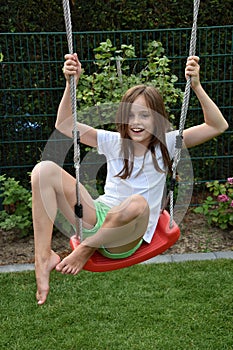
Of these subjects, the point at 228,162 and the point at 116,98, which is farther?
the point at 228,162

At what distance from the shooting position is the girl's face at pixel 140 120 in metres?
2.52

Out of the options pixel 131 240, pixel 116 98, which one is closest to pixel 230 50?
pixel 116 98

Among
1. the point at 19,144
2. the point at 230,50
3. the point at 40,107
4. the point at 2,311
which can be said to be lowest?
the point at 2,311

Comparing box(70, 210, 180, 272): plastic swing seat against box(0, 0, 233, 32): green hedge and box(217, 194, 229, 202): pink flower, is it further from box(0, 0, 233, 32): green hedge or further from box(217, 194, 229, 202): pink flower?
box(0, 0, 233, 32): green hedge

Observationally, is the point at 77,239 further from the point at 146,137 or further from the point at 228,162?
the point at 228,162

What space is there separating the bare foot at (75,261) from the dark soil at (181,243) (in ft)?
5.96

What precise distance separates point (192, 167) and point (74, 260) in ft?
9.04

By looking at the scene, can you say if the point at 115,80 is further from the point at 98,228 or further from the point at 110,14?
the point at 98,228

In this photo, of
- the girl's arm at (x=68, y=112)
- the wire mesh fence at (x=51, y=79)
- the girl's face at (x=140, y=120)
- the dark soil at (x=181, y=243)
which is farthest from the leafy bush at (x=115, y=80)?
the girl's face at (x=140, y=120)

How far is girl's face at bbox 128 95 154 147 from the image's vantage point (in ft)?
8.28

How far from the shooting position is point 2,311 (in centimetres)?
348

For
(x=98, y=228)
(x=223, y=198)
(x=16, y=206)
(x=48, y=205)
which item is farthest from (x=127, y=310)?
(x=16, y=206)

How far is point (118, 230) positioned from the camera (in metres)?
2.36

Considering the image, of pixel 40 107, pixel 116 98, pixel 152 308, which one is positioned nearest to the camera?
pixel 152 308
